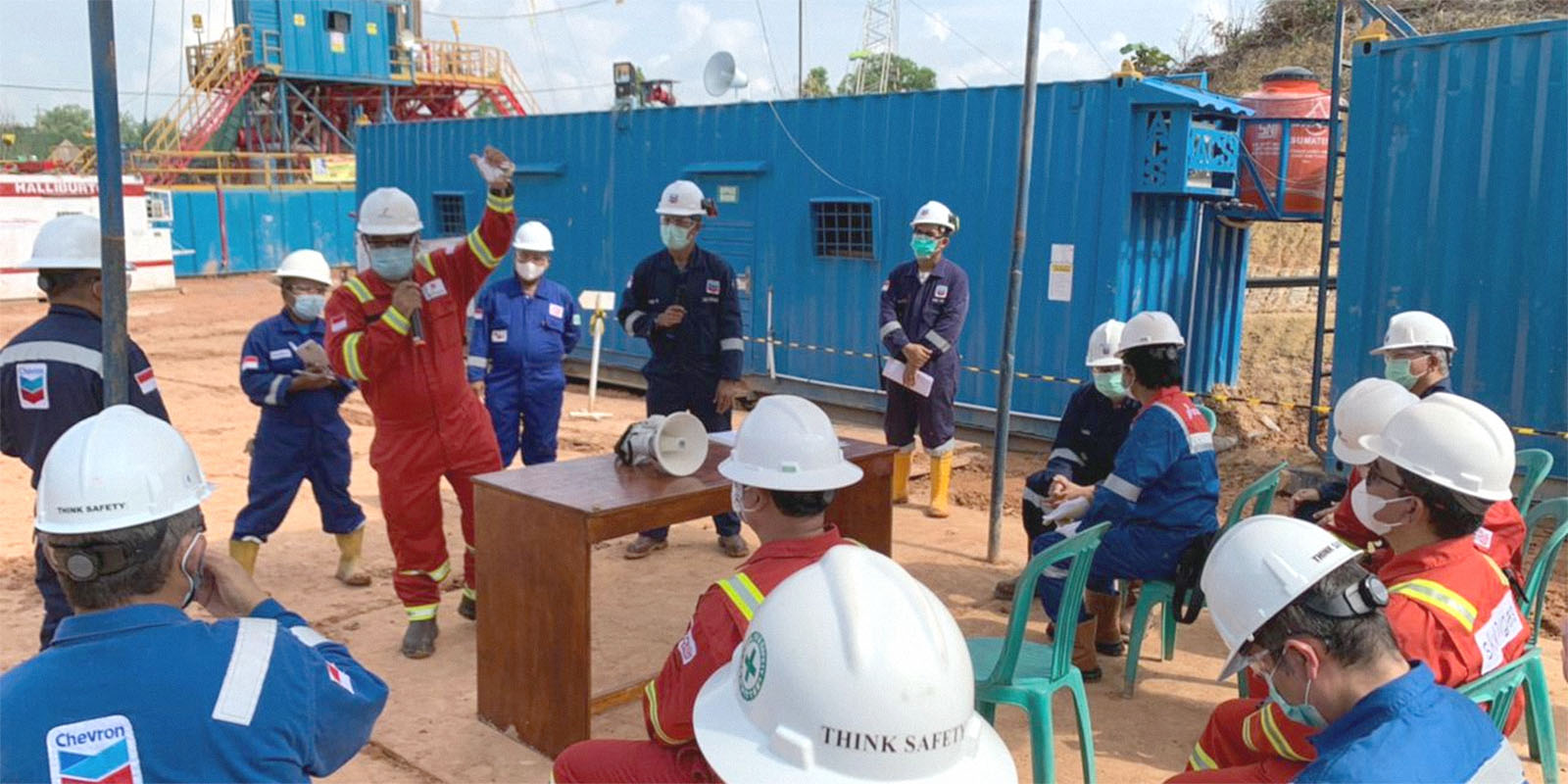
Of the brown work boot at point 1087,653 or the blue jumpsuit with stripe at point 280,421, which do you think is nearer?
the brown work boot at point 1087,653

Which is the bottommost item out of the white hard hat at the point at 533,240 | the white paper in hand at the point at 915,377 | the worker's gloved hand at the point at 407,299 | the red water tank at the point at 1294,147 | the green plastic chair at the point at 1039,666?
the green plastic chair at the point at 1039,666

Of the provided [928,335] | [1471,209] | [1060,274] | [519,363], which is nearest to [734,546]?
[519,363]

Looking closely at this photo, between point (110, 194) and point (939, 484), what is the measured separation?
5634mm

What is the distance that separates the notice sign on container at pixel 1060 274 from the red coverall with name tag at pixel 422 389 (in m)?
5.61

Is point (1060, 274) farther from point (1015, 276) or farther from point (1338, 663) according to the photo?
point (1338, 663)

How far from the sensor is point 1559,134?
6547mm

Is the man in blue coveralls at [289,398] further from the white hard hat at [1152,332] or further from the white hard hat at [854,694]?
the white hard hat at [854,694]

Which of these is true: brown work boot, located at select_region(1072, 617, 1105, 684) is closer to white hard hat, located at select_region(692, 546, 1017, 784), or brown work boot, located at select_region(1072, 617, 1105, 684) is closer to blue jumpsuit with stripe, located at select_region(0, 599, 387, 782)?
white hard hat, located at select_region(692, 546, 1017, 784)

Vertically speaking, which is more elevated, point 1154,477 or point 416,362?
point 416,362

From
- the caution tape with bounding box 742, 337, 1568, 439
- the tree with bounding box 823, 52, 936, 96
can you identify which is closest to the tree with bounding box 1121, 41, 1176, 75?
the tree with bounding box 823, 52, 936, 96

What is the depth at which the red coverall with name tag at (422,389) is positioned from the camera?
4.65m

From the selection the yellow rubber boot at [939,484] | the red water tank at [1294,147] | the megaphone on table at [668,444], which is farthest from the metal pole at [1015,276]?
the red water tank at [1294,147]

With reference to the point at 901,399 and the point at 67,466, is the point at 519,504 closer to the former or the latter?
the point at 67,466

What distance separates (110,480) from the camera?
195 cm
